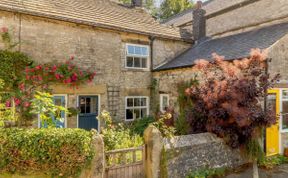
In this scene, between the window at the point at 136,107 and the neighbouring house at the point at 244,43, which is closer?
the neighbouring house at the point at 244,43

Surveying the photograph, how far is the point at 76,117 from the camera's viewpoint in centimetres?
1070

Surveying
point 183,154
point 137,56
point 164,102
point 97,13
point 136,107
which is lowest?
point 183,154

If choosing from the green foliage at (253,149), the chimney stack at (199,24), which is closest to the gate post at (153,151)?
the green foliage at (253,149)

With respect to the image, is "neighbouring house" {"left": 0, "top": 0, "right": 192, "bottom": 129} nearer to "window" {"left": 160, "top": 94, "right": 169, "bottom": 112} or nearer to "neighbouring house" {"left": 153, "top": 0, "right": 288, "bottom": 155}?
"window" {"left": 160, "top": 94, "right": 169, "bottom": 112}

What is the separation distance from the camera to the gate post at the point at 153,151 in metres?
5.97

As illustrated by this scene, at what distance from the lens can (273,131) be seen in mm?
9023

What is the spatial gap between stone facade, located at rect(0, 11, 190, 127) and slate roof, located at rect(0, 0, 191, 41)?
12.8 inches

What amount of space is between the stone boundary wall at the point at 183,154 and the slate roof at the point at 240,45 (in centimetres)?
400

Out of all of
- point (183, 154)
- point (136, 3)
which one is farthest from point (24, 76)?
point (136, 3)

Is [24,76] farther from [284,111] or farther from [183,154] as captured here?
[284,111]

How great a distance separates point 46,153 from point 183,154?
362 cm

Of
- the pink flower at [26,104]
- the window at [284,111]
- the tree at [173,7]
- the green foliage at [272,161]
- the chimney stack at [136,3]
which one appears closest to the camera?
the green foliage at [272,161]

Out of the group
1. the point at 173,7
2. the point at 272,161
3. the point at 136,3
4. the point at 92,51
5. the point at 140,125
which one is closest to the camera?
the point at 272,161

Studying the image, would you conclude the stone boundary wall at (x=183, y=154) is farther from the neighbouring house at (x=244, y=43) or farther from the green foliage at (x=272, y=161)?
the neighbouring house at (x=244, y=43)
